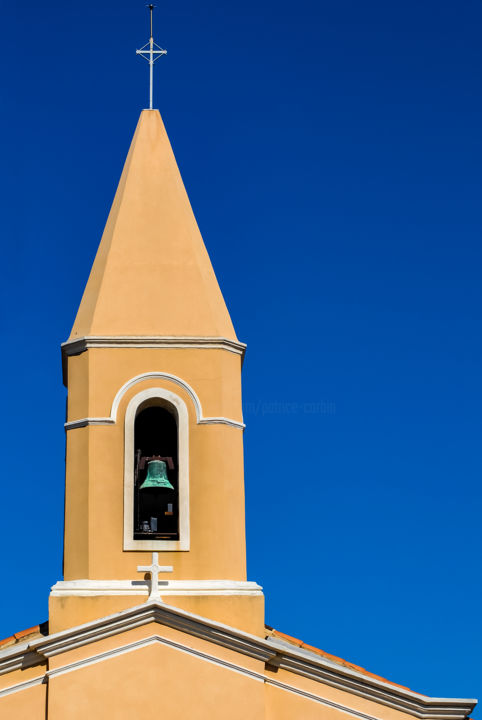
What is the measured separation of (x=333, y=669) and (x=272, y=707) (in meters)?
0.83

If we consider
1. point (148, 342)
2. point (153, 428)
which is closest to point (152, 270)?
point (148, 342)

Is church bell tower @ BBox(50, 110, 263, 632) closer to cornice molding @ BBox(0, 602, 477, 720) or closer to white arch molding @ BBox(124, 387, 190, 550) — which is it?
white arch molding @ BBox(124, 387, 190, 550)

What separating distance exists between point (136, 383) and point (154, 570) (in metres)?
2.66

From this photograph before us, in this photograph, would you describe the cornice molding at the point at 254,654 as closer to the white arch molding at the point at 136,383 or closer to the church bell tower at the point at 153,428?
the church bell tower at the point at 153,428

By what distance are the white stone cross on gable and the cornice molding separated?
158mm

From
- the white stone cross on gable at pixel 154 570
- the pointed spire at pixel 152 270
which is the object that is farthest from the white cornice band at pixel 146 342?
the white stone cross on gable at pixel 154 570

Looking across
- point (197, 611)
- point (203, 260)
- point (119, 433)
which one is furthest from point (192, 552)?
point (203, 260)

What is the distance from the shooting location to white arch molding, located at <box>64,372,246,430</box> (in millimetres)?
15688

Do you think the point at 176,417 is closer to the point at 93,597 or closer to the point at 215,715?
the point at 93,597

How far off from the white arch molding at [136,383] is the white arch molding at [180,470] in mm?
152

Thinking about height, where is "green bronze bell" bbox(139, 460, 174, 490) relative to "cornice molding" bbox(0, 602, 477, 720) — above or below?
above

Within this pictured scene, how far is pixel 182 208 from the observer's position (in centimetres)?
1733

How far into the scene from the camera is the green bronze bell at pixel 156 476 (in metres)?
15.4

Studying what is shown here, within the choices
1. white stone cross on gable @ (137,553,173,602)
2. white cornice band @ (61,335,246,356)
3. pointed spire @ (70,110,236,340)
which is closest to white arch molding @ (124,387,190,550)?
white stone cross on gable @ (137,553,173,602)
